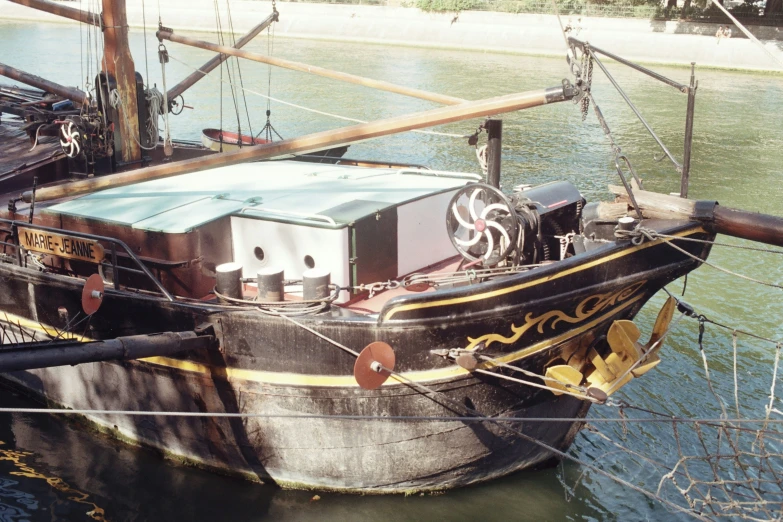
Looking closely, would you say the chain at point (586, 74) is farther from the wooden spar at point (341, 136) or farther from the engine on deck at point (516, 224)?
the engine on deck at point (516, 224)

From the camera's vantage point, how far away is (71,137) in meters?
12.6

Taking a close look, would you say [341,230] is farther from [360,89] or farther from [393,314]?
[360,89]

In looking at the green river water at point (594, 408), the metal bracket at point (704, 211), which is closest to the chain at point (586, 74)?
the metal bracket at point (704, 211)

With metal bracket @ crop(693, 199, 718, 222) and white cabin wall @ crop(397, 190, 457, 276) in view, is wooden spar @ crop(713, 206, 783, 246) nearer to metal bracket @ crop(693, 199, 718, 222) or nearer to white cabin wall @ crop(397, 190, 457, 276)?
metal bracket @ crop(693, 199, 718, 222)

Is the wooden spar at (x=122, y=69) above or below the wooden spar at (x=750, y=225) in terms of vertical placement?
above

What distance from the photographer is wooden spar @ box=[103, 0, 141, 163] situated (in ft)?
41.2

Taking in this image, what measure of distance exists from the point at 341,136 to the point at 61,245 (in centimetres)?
356

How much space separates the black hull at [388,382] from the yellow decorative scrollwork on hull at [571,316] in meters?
0.01

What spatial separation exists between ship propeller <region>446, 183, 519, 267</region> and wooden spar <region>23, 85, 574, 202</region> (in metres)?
0.79

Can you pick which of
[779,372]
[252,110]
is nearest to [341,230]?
[779,372]

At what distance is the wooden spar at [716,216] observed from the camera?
7301mm

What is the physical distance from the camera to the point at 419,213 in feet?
32.3

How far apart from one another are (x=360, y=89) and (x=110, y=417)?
28271 mm

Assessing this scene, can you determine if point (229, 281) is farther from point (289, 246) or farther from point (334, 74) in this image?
point (334, 74)
